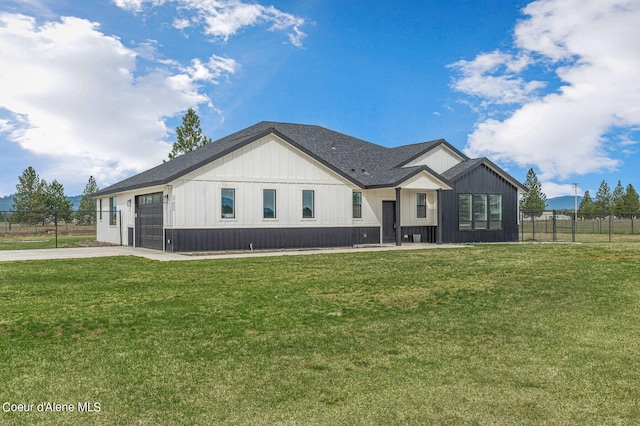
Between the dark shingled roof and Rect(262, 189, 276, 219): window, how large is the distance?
2.22m

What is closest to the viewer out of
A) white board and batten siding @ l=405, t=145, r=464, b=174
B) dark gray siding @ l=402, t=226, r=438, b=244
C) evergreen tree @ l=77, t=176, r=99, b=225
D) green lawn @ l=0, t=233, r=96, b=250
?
green lawn @ l=0, t=233, r=96, b=250

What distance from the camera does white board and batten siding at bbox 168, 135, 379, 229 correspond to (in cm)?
2055

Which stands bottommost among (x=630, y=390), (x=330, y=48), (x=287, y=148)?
(x=630, y=390)

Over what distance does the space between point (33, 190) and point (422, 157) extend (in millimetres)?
41936

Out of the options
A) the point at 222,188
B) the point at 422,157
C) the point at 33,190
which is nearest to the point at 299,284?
the point at 222,188

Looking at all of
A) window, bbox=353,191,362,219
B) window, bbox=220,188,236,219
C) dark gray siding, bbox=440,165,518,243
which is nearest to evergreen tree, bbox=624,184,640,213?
dark gray siding, bbox=440,165,518,243

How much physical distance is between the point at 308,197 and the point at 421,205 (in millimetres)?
6807

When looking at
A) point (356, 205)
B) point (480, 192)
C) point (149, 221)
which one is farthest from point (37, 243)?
point (480, 192)

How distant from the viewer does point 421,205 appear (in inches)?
1061

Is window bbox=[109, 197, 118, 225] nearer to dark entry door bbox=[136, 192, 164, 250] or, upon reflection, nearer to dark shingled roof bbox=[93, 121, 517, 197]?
dark shingled roof bbox=[93, 121, 517, 197]

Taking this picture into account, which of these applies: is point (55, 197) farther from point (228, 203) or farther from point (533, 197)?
point (533, 197)

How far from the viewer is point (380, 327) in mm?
7621

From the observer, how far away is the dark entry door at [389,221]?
1022 inches

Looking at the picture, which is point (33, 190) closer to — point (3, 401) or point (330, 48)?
point (330, 48)
